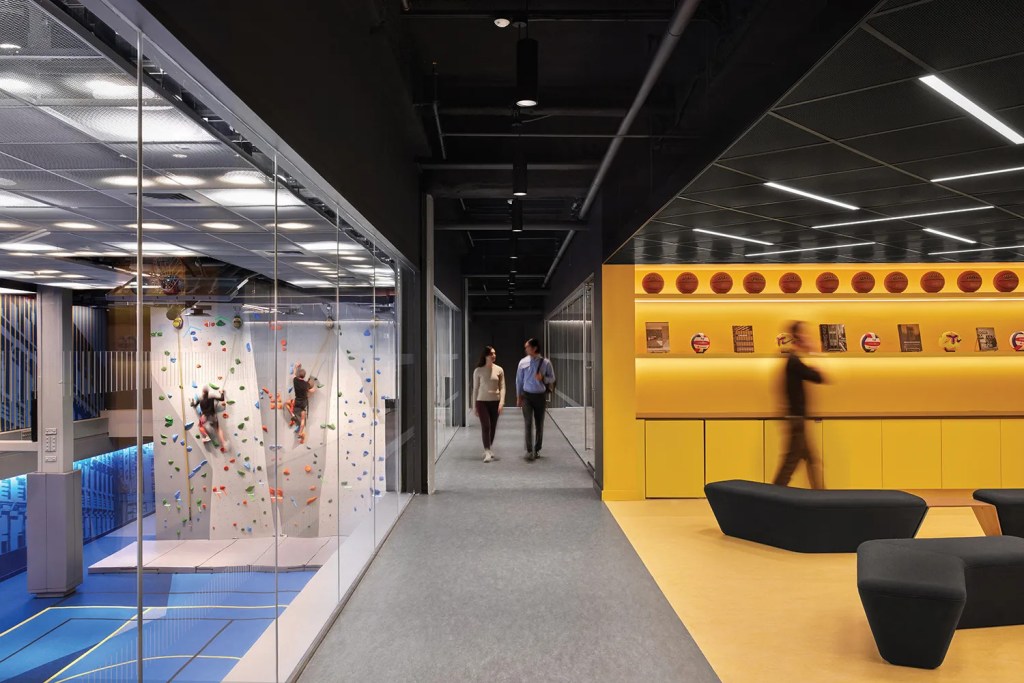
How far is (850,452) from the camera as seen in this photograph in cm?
798

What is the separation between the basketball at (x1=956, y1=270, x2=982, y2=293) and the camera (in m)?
8.48

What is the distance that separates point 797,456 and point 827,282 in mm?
2519

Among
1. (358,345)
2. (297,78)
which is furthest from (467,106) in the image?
(297,78)

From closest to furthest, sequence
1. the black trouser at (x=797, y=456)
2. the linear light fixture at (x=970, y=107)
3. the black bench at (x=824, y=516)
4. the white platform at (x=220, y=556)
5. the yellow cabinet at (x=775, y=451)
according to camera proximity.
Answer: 1. the white platform at (x=220, y=556)
2. the linear light fixture at (x=970, y=107)
3. the black bench at (x=824, y=516)
4. the black trouser at (x=797, y=456)
5. the yellow cabinet at (x=775, y=451)

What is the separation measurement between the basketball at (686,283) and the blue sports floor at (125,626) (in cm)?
650

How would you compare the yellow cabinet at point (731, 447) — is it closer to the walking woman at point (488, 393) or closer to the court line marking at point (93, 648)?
the walking woman at point (488, 393)

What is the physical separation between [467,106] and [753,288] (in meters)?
4.31

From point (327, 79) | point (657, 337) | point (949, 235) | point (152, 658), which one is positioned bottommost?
point (152, 658)

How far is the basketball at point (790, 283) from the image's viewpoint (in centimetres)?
832

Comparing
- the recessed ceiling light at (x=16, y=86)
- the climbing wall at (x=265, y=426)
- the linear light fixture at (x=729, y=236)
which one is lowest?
the climbing wall at (x=265, y=426)

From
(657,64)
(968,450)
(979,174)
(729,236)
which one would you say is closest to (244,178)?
(657,64)

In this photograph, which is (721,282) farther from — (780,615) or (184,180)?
(184,180)

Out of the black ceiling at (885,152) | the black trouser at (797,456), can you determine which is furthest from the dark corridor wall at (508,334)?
the black ceiling at (885,152)

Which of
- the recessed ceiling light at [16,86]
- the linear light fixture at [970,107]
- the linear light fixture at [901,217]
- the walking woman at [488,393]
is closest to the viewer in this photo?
the recessed ceiling light at [16,86]
